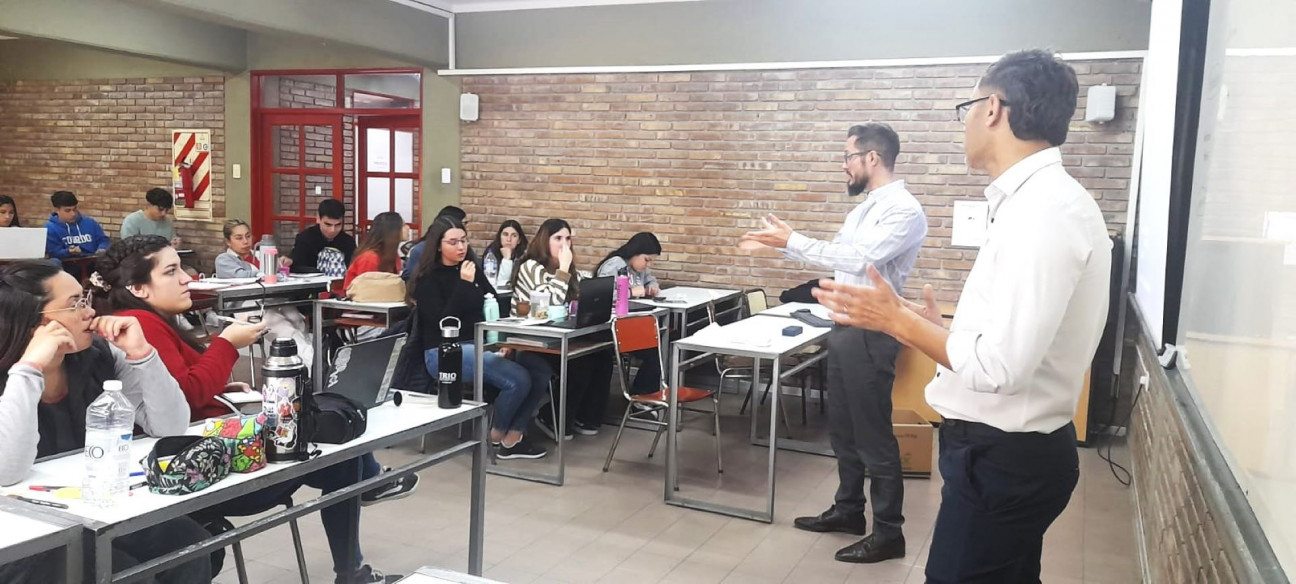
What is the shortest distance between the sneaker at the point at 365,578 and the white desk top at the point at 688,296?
301cm

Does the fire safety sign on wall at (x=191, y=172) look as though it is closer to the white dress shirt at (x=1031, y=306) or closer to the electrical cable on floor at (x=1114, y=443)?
the electrical cable on floor at (x=1114, y=443)

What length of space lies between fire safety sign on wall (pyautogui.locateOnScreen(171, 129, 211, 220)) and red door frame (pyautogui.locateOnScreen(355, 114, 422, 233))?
63.2 inches

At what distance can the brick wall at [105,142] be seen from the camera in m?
9.54

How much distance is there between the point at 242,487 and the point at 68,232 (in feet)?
25.5

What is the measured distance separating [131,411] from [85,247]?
7.78 metres

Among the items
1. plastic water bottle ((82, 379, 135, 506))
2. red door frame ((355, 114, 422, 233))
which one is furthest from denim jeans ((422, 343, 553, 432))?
red door frame ((355, 114, 422, 233))

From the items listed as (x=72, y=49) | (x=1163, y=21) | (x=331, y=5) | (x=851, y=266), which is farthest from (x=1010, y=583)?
(x=72, y=49)

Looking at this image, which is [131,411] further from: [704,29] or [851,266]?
[704,29]

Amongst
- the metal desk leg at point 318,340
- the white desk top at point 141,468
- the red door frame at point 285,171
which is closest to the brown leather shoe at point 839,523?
the white desk top at point 141,468

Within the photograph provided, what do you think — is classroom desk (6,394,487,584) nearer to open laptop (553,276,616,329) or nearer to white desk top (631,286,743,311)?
open laptop (553,276,616,329)

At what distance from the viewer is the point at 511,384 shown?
16.7 ft

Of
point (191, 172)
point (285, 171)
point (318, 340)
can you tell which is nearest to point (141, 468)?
point (318, 340)

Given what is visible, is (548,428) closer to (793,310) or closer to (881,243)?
(793,310)

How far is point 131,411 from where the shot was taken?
7.09ft
